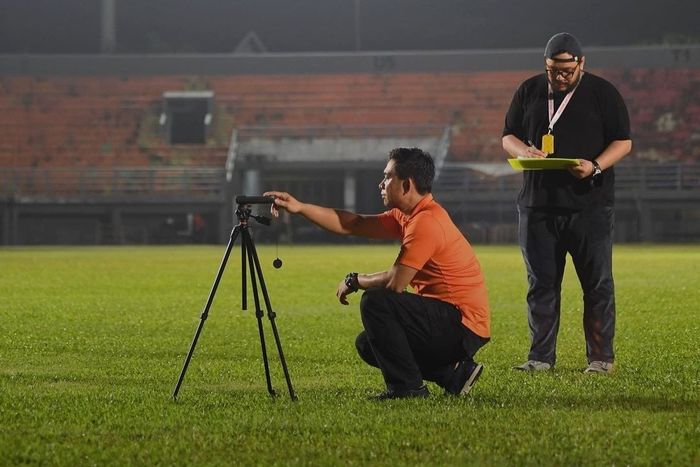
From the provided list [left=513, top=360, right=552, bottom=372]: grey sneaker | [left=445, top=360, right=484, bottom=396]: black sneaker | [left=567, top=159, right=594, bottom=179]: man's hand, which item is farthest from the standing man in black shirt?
[left=445, top=360, right=484, bottom=396]: black sneaker

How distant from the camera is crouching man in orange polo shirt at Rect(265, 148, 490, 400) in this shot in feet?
22.9

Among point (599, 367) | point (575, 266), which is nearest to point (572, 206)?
point (575, 266)

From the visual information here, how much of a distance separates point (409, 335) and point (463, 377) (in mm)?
455

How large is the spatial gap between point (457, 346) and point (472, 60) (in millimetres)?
52290

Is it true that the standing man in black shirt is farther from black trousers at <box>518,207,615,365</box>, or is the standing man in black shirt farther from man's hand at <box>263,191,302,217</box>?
man's hand at <box>263,191,302,217</box>

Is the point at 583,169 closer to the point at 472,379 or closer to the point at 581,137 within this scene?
the point at 581,137

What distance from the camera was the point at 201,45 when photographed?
65500 mm

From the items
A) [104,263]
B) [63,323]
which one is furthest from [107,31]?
[63,323]

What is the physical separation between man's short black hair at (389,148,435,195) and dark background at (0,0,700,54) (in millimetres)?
56519

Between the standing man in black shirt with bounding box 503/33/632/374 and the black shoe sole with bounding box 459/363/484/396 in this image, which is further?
the standing man in black shirt with bounding box 503/33/632/374

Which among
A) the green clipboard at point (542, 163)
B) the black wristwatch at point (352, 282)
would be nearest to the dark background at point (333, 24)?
the green clipboard at point (542, 163)

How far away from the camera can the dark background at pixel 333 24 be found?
63.6m

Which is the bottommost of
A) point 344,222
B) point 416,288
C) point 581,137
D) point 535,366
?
point 535,366

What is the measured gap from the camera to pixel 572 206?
914cm
